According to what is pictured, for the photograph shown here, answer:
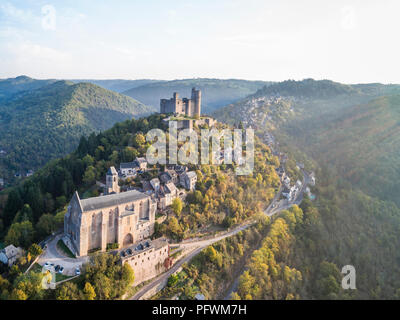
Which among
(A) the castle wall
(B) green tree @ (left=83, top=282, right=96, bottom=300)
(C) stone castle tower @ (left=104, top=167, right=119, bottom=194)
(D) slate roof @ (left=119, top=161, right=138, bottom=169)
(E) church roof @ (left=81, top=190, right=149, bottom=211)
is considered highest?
(D) slate roof @ (left=119, top=161, right=138, bottom=169)

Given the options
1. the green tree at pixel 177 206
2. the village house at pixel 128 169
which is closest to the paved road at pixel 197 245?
the green tree at pixel 177 206

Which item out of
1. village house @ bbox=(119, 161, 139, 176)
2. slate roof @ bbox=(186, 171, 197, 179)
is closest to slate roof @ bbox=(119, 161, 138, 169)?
village house @ bbox=(119, 161, 139, 176)

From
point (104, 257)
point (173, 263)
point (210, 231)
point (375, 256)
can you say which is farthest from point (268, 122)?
point (104, 257)

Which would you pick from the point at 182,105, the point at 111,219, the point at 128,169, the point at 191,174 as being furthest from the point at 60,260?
the point at 182,105

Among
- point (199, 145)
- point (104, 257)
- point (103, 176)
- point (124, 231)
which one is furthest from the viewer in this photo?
point (199, 145)

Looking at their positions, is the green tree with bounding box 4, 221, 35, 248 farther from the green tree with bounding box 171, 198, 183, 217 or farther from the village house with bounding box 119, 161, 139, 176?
the green tree with bounding box 171, 198, 183, 217

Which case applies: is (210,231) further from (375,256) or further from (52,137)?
(52,137)
